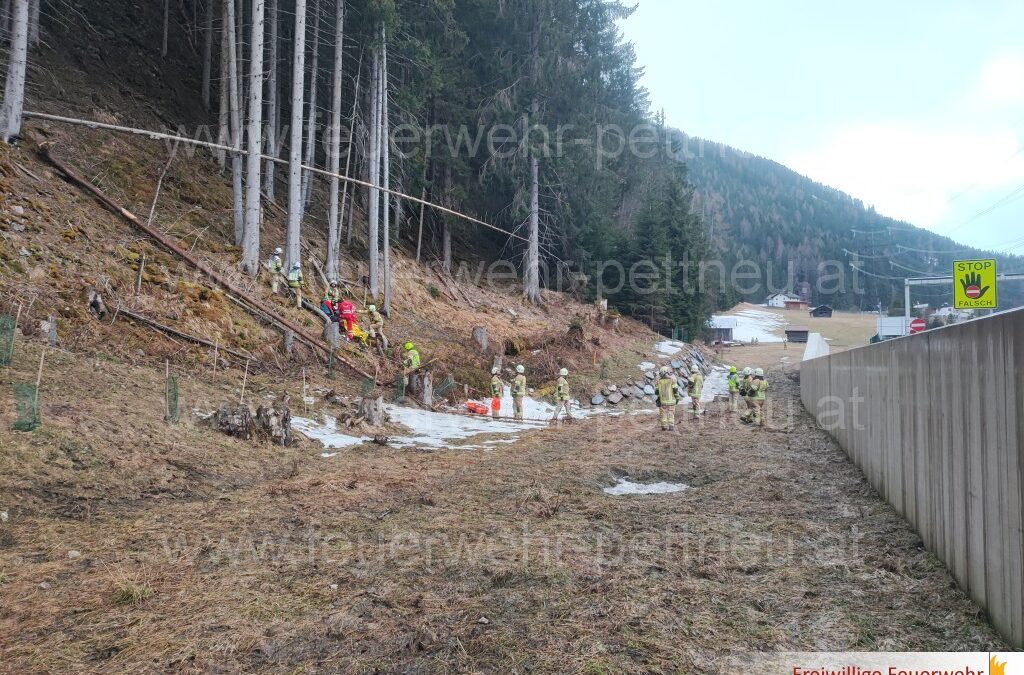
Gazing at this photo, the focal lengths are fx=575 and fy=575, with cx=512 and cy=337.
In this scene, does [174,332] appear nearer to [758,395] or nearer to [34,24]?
[758,395]

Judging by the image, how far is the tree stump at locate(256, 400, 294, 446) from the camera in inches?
347

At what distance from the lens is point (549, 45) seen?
95.3 ft

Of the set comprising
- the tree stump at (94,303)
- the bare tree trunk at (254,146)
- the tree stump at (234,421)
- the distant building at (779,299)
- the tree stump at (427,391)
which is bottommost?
the tree stump at (234,421)

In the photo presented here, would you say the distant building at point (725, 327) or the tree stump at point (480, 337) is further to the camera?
the distant building at point (725, 327)

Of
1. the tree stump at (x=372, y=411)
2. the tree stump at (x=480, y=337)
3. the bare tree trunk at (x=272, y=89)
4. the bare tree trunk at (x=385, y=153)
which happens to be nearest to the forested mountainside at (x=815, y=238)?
the bare tree trunk at (x=385, y=153)

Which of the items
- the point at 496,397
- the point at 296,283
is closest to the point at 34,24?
the point at 296,283

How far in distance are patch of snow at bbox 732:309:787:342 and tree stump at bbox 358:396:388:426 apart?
2571 inches

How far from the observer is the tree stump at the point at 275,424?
347 inches

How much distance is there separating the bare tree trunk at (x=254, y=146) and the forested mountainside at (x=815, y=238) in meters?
97.8

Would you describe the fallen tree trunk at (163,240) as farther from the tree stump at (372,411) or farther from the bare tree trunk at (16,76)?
the tree stump at (372,411)

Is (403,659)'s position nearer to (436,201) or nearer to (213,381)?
(213,381)

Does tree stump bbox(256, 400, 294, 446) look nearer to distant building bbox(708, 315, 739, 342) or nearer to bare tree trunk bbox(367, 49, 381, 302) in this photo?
bare tree trunk bbox(367, 49, 381, 302)

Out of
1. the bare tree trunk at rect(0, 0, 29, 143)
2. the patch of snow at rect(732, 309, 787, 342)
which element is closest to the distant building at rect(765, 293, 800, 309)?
the patch of snow at rect(732, 309, 787, 342)

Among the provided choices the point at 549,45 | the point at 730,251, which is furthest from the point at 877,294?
the point at 549,45
